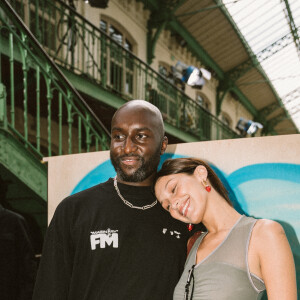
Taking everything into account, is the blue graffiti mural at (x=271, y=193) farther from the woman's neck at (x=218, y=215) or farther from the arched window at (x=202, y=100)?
the arched window at (x=202, y=100)

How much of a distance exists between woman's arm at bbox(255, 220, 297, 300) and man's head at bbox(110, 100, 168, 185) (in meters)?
0.63

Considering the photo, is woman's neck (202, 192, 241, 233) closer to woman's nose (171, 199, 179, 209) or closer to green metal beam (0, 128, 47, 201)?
woman's nose (171, 199, 179, 209)

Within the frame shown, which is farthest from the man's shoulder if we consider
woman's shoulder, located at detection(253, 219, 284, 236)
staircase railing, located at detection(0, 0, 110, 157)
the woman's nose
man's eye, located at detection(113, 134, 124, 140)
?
staircase railing, located at detection(0, 0, 110, 157)

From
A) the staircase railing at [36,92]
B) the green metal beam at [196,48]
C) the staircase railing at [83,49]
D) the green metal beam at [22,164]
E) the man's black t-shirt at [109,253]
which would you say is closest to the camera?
the man's black t-shirt at [109,253]

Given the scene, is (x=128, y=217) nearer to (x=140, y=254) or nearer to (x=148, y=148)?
(x=140, y=254)

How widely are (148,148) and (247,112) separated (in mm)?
19066

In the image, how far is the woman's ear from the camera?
1.49 m

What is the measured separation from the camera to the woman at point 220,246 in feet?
3.85

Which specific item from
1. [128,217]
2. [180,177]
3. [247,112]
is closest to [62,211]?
[128,217]

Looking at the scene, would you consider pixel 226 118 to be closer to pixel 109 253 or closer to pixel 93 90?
pixel 93 90

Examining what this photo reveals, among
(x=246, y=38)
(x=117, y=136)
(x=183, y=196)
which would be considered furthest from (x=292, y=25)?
(x=183, y=196)

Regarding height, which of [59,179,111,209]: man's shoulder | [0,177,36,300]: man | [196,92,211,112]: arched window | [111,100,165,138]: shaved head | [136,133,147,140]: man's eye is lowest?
[0,177,36,300]: man

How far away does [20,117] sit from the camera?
6.07m

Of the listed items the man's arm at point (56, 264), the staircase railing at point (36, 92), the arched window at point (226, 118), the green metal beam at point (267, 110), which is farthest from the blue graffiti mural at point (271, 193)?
the green metal beam at point (267, 110)
